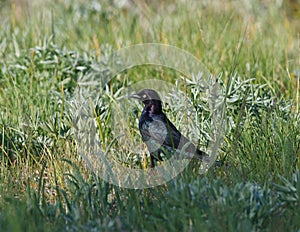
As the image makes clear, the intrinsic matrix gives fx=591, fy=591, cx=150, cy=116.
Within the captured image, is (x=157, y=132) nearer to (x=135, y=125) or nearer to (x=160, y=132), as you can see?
(x=160, y=132)

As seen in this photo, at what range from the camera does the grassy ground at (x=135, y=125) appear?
2.78 meters

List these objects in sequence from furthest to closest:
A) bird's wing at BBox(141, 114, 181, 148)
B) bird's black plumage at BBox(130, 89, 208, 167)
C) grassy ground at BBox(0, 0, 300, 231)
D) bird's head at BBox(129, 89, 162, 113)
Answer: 1. bird's head at BBox(129, 89, 162, 113)
2. bird's wing at BBox(141, 114, 181, 148)
3. bird's black plumage at BBox(130, 89, 208, 167)
4. grassy ground at BBox(0, 0, 300, 231)

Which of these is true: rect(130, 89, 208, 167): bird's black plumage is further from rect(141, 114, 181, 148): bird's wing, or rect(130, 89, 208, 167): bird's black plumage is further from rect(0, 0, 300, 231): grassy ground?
rect(0, 0, 300, 231): grassy ground

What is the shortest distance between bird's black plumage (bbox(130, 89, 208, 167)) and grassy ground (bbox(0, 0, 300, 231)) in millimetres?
195

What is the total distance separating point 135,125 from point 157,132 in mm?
504

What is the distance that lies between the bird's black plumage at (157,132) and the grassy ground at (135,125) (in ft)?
0.64

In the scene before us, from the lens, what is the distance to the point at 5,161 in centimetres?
401

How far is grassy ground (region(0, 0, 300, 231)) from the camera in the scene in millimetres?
2775

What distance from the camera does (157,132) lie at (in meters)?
3.94

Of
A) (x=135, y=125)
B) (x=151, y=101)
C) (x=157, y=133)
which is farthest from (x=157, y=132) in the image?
(x=135, y=125)

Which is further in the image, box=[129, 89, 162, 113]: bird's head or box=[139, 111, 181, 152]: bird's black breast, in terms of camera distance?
box=[129, 89, 162, 113]: bird's head

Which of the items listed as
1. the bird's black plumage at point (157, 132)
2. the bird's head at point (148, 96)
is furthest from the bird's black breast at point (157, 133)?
the bird's head at point (148, 96)

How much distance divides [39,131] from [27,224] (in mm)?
1472

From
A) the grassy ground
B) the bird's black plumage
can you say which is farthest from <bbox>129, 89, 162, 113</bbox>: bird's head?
the grassy ground
